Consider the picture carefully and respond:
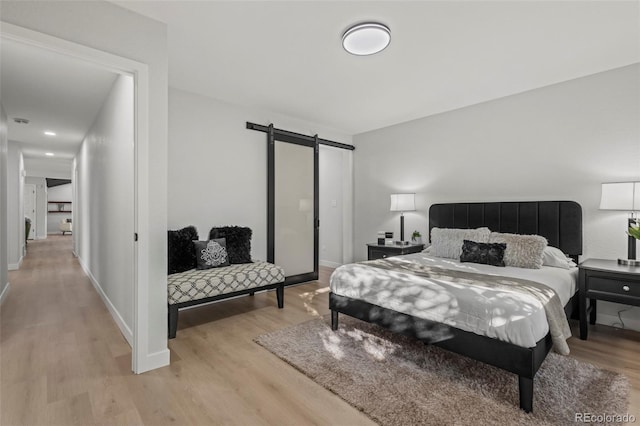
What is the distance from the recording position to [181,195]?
376cm

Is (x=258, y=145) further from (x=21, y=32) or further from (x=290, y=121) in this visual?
(x=21, y=32)

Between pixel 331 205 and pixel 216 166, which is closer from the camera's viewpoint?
pixel 216 166

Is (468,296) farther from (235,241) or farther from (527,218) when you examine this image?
(235,241)

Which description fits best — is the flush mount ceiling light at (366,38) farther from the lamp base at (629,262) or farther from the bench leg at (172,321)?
the lamp base at (629,262)

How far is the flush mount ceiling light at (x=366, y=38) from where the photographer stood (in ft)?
8.13

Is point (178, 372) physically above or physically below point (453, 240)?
below

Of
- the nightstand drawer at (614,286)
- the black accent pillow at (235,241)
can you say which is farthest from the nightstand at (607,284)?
the black accent pillow at (235,241)

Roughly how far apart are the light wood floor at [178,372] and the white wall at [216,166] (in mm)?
1151

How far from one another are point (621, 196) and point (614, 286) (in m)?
0.85

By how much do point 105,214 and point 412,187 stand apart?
14.2 feet

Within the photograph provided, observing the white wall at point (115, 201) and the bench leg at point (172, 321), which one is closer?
the white wall at point (115, 201)

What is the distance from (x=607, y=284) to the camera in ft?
9.24

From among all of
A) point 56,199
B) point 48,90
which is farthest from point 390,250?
point 56,199

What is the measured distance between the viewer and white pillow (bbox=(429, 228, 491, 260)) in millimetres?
3617
